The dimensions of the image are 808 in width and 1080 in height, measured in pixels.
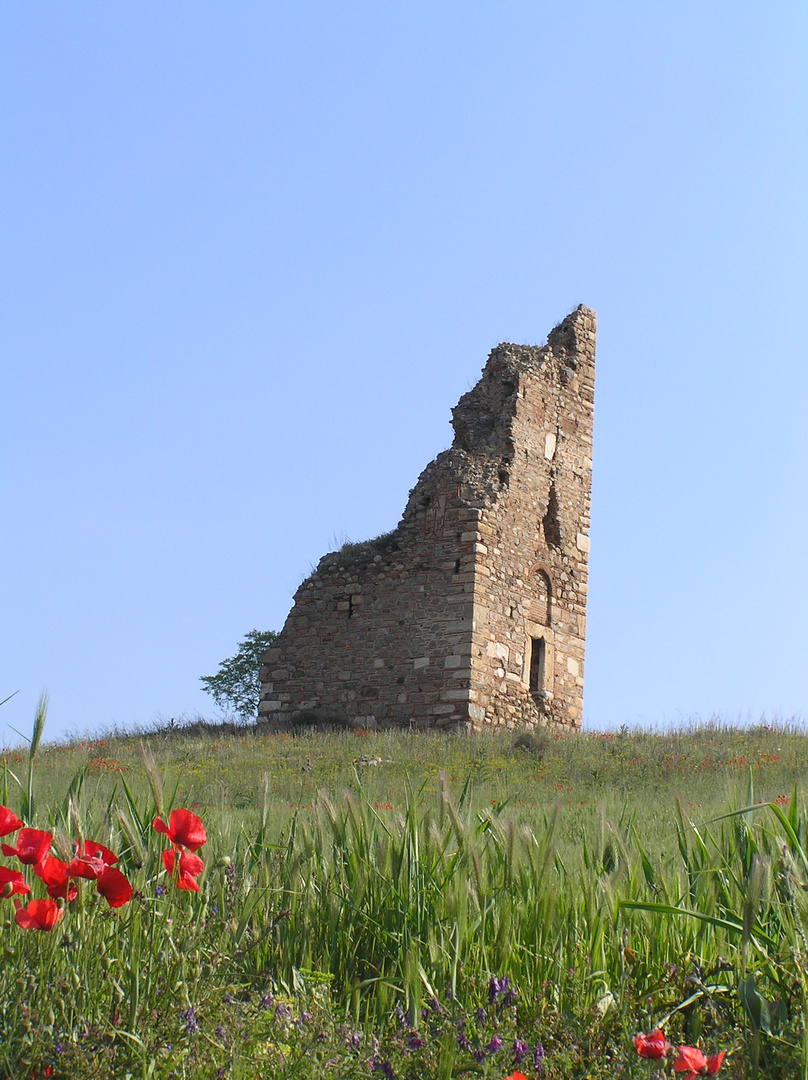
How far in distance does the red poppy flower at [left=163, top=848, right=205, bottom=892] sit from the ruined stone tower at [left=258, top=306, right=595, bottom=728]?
12053mm

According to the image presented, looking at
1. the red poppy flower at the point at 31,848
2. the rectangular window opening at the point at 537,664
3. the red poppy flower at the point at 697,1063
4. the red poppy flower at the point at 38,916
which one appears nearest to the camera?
the red poppy flower at the point at 697,1063

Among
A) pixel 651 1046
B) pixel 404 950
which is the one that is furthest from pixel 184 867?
pixel 651 1046

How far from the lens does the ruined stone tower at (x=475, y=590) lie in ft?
50.4

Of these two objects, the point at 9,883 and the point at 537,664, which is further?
the point at 537,664

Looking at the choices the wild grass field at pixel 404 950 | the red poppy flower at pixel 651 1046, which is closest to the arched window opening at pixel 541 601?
the wild grass field at pixel 404 950

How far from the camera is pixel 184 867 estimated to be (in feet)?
9.32

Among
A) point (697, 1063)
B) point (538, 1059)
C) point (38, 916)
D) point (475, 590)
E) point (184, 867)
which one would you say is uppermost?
point (475, 590)

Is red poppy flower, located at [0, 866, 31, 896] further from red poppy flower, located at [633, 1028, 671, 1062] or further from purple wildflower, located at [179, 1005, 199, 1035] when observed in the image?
red poppy flower, located at [633, 1028, 671, 1062]

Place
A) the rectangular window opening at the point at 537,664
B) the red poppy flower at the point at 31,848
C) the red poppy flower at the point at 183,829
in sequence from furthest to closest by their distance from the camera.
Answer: the rectangular window opening at the point at 537,664 → the red poppy flower at the point at 183,829 → the red poppy flower at the point at 31,848

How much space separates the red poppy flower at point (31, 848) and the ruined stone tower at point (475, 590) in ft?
40.0

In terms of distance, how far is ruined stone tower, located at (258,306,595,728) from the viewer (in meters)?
15.4

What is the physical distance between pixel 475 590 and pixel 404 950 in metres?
11.8

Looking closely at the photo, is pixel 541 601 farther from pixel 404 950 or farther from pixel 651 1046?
pixel 651 1046

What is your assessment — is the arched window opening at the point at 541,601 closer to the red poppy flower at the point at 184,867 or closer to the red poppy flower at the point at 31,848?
the red poppy flower at the point at 184,867
